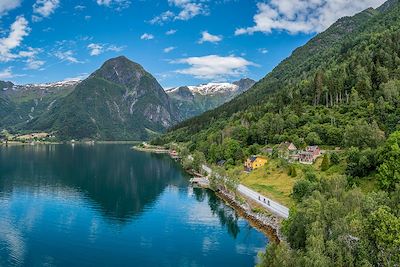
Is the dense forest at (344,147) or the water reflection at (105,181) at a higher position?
the dense forest at (344,147)

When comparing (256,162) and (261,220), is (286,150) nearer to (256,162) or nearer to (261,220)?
(256,162)

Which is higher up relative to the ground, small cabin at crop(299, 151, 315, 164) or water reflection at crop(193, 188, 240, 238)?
small cabin at crop(299, 151, 315, 164)

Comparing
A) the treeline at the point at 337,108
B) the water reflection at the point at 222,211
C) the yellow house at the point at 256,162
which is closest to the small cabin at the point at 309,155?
the treeline at the point at 337,108

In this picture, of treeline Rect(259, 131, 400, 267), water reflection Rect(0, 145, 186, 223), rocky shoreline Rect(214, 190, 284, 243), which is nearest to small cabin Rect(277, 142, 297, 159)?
rocky shoreline Rect(214, 190, 284, 243)

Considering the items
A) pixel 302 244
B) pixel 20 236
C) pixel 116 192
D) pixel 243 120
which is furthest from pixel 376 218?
pixel 243 120

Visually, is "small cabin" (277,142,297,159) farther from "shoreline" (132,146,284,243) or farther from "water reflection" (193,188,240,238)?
"shoreline" (132,146,284,243)

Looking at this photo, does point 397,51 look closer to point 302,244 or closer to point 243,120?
point 243,120

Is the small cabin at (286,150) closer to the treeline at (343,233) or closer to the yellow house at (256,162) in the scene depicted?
the yellow house at (256,162)
